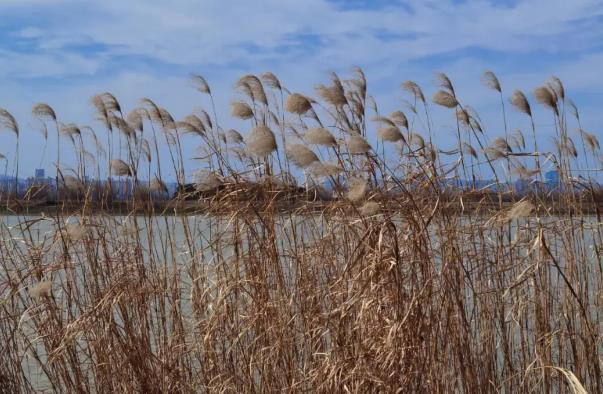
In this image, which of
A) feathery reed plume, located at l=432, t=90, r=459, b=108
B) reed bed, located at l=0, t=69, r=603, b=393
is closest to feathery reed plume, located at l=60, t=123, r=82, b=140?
reed bed, located at l=0, t=69, r=603, b=393

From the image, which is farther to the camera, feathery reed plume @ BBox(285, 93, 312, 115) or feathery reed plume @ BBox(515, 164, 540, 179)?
feathery reed plume @ BBox(515, 164, 540, 179)

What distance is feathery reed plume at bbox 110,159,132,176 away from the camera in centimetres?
406

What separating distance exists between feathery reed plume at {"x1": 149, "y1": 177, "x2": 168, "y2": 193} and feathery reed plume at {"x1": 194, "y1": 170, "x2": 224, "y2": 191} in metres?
0.42

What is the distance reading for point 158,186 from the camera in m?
4.13

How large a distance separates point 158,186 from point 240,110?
62 cm

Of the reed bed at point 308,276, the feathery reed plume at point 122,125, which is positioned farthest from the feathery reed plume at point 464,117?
the feathery reed plume at point 122,125

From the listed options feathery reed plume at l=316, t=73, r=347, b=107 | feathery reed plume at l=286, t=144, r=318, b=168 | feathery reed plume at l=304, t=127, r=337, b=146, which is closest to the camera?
feathery reed plume at l=286, t=144, r=318, b=168

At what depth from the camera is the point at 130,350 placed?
362cm

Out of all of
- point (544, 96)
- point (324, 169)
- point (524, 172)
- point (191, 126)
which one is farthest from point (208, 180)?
point (544, 96)

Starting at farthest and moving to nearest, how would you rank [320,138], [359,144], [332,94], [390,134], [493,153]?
[493,153] → [332,94] → [390,134] → [320,138] → [359,144]

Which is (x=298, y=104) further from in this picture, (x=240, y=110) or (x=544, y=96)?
(x=544, y=96)

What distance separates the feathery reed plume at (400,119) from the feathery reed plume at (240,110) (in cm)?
71

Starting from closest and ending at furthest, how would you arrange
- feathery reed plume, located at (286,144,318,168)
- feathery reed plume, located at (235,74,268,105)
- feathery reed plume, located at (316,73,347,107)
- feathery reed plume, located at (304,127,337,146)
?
feathery reed plume, located at (286,144,318,168), feathery reed plume, located at (304,127,337,146), feathery reed plume, located at (316,73,347,107), feathery reed plume, located at (235,74,268,105)

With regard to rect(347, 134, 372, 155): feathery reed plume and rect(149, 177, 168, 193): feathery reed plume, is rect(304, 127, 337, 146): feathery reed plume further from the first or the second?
rect(149, 177, 168, 193): feathery reed plume
